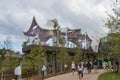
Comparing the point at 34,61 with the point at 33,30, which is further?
the point at 33,30

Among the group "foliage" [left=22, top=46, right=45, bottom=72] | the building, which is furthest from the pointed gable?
"foliage" [left=22, top=46, right=45, bottom=72]

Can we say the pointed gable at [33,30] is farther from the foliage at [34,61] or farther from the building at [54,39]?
the foliage at [34,61]

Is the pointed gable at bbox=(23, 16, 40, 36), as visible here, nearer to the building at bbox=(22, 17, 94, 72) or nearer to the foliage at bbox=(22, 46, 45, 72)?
the building at bbox=(22, 17, 94, 72)

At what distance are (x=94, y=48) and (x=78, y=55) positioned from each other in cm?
2136

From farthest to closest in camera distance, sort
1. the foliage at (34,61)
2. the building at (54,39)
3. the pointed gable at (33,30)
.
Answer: the pointed gable at (33,30) < the building at (54,39) < the foliage at (34,61)

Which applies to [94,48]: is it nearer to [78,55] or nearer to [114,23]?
[78,55]

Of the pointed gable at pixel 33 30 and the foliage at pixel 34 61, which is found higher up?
the pointed gable at pixel 33 30

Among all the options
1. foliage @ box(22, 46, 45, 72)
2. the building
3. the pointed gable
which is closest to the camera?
foliage @ box(22, 46, 45, 72)

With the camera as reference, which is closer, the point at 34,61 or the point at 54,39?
the point at 34,61

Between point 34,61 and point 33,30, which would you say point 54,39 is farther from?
point 34,61

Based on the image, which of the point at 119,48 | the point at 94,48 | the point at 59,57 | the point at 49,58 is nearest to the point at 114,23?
the point at 119,48

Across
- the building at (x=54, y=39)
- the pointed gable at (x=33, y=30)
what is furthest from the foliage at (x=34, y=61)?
the pointed gable at (x=33, y=30)

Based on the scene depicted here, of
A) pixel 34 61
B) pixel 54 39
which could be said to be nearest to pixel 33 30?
pixel 54 39

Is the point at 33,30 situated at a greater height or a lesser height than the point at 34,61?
greater
